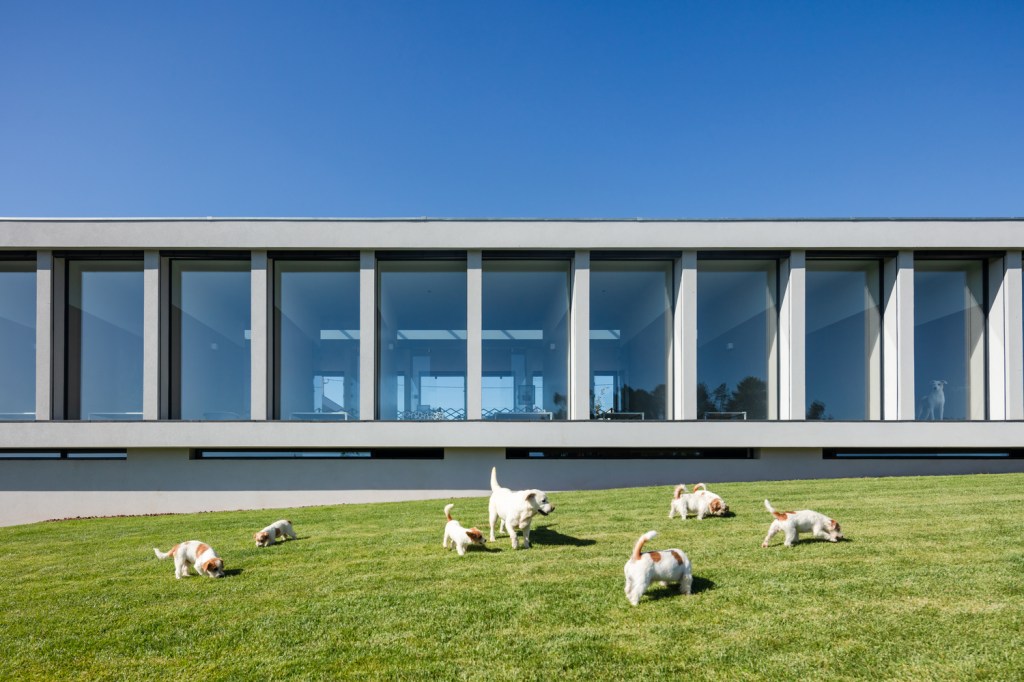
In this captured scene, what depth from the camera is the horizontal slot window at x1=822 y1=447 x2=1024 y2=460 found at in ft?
50.5

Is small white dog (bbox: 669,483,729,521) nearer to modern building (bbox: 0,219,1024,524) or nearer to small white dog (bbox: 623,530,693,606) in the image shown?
small white dog (bbox: 623,530,693,606)

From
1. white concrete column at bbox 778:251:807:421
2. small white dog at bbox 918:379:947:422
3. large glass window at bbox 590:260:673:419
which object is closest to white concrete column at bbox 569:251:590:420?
large glass window at bbox 590:260:673:419

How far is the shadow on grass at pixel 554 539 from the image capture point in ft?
25.4

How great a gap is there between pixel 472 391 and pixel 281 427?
5.08 metres

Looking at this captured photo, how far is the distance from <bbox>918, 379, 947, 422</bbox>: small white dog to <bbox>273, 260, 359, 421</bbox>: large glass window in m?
15.3

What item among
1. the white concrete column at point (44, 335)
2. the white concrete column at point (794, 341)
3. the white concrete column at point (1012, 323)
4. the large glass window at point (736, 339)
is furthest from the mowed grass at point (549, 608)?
the white concrete column at point (1012, 323)

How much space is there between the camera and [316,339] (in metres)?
16.7

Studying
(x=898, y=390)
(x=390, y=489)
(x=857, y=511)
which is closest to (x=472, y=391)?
(x=390, y=489)

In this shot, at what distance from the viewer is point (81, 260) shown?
54.9 feet

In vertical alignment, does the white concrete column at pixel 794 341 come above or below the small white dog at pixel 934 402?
above

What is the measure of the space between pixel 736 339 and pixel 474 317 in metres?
7.41

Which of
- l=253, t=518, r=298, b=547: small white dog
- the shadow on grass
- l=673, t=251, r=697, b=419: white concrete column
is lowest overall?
l=253, t=518, r=298, b=547: small white dog

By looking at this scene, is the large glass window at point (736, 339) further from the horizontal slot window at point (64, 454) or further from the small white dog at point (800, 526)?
the horizontal slot window at point (64, 454)

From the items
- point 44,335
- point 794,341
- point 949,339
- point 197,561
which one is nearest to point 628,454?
point 794,341
